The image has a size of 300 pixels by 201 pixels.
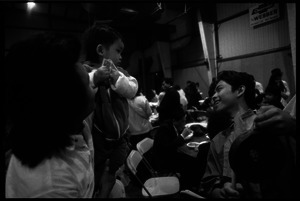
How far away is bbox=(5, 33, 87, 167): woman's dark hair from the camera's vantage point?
601 mm

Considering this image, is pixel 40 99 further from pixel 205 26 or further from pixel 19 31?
pixel 19 31

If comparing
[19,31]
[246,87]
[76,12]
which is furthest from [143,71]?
[246,87]

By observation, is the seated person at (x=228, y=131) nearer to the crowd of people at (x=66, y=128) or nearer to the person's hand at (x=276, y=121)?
the crowd of people at (x=66, y=128)

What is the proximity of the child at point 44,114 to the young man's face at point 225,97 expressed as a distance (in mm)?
1133

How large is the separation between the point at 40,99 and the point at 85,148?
0.26 metres

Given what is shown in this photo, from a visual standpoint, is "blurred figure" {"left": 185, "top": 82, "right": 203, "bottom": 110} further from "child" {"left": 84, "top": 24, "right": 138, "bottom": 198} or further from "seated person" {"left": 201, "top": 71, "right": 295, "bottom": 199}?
"child" {"left": 84, "top": 24, "right": 138, "bottom": 198}

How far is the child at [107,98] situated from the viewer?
1131mm

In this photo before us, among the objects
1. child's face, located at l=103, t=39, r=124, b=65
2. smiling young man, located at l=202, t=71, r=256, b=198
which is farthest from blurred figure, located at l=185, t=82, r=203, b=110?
child's face, located at l=103, t=39, r=124, b=65

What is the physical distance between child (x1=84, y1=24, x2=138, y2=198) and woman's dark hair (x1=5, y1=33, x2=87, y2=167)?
0.40 m

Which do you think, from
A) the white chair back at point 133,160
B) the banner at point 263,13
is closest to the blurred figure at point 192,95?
the banner at point 263,13

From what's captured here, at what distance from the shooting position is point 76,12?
966 centimetres

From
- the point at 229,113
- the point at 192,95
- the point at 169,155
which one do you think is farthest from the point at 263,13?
the point at 229,113

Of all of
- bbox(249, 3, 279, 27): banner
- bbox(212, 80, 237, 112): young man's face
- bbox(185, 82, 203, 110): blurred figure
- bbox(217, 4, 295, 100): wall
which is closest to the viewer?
bbox(212, 80, 237, 112): young man's face

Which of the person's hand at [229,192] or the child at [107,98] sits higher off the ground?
the child at [107,98]
